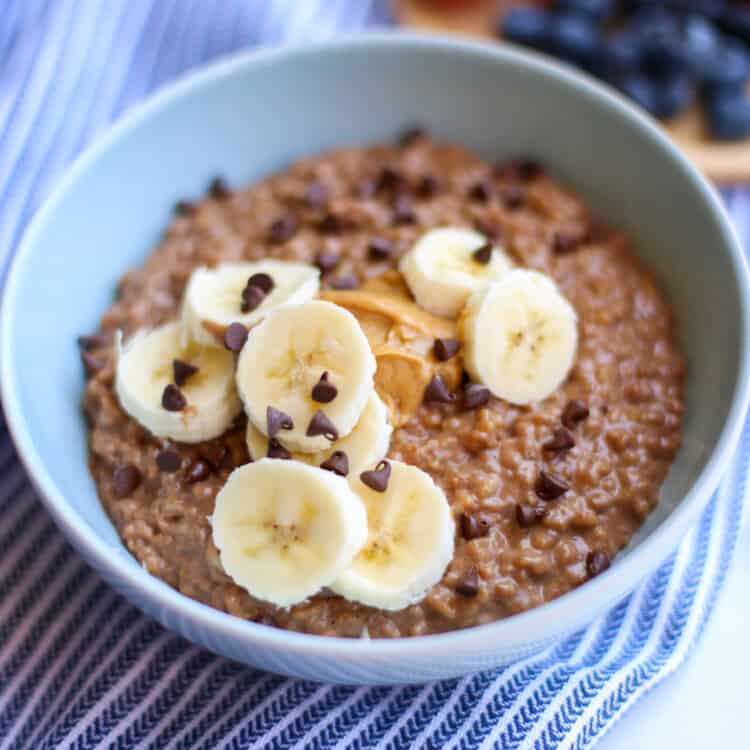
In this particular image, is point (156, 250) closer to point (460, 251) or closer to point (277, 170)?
point (277, 170)

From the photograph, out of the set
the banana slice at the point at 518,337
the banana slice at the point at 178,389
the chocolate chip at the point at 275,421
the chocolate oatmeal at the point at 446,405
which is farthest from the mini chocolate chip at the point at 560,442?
the banana slice at the point at 178,389

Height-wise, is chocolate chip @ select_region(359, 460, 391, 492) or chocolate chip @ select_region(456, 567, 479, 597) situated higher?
chocolate chip @ select_region(359, 460, 391, 492)

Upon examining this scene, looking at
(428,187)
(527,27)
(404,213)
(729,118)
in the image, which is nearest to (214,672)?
(404,213)

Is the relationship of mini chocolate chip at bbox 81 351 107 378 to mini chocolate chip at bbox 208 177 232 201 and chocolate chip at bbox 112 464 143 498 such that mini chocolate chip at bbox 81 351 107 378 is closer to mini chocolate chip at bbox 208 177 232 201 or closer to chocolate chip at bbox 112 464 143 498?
chocolate chip at bbox 112 464 143 498

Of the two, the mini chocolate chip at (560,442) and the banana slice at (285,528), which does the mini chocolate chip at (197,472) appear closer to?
the banana slice at (285,528)

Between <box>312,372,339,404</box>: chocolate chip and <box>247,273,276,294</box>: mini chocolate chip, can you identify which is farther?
<box>247,273,276,294</box>: mini chocolate chip

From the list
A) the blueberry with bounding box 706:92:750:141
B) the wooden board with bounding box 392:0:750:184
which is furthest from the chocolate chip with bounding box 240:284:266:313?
the blueberry with bounding box 706:92:750:141
